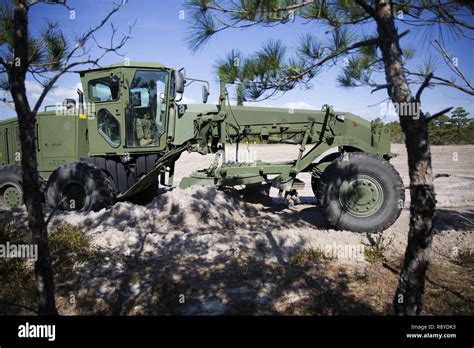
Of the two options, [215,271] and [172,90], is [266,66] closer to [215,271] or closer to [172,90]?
[172,90]

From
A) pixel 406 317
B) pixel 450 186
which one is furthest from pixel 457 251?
pixel 450 186

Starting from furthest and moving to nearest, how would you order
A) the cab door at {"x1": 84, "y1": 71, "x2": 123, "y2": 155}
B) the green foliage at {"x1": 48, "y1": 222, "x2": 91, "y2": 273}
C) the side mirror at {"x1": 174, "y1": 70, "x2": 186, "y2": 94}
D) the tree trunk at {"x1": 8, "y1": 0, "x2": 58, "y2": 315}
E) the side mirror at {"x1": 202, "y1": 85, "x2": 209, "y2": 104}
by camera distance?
the cab door at {"x1": 84, "y1": 71, "x2": 123, "y2": 155} < the side mirror at {"x1": 202, "y1": 85, "x2": 209, "y2": 104} < the side mirror at {"x1": 174, "y1": 70, "x2": 186, "y2": 94} < the green foliage at {"x1": 48, "y1": 222, "x2": 91, "y2": 273} < the tree trunk at {"x1": 8, "y1": 0, "x2": 58, "y2": 315}

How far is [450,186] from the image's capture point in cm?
1084

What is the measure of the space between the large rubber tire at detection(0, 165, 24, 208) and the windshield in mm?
2445

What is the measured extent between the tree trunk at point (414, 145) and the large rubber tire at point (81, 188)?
202 inches

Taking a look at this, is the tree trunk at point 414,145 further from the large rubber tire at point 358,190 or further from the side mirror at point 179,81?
the side mirror at point 179,81

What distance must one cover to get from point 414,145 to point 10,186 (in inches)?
291

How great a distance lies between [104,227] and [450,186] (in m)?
9.48

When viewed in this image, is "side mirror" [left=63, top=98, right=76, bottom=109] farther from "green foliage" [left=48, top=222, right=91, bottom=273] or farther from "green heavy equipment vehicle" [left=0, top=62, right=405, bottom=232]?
"green foliage" [left=48, top=222, right=91, bottom=273]

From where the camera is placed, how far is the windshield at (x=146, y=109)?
662cm

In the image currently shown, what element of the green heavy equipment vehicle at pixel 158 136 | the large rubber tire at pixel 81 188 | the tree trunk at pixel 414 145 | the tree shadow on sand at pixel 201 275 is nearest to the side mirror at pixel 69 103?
the green heavy equipment vehicle at pixel 158 136

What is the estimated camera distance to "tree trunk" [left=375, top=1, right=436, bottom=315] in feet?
8.10

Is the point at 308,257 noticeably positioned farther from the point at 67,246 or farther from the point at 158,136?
the point at 158,136

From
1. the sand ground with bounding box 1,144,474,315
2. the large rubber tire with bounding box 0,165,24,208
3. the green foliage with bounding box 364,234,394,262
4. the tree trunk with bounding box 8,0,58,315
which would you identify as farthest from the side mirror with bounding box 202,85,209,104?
the tree trunk with bounding box 8,0,58,315
